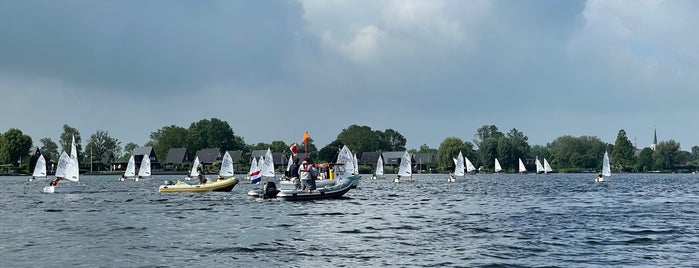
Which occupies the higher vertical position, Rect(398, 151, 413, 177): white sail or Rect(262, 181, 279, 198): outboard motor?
Rect(398, 151, 413, 177): white sail

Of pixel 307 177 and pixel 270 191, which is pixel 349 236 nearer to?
pixel 307 177

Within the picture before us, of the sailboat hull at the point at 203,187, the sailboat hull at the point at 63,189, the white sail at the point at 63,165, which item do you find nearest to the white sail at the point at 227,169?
the white sail at the point at 63,165

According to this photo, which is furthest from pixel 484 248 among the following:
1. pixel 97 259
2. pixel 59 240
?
pixel 59 240

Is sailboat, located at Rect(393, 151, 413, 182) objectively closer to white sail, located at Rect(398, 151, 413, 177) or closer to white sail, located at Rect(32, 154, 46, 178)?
white sail, located at Rect(398, 151, 413, 177)

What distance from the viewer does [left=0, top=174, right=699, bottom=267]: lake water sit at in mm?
Result: 26969

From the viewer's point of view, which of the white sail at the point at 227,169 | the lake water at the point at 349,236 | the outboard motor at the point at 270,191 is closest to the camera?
the lake water at the point at 349,236

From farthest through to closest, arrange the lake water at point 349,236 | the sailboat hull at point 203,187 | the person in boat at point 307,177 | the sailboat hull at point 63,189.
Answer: the sailboat hull at point 63,189 < the sailboat hull at point 203,187 < the person in boat at point 307,177 < the lake water at point 349,236

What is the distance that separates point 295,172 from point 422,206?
487 inches

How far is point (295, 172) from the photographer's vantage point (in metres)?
62.9

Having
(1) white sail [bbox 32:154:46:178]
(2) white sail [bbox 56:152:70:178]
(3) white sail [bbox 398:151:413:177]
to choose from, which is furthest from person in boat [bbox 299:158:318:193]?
(1) white sail [bbox 32:154:46:178]

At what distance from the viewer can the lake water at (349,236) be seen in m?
27.0

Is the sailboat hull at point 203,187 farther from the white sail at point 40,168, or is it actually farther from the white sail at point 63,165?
the white sail at point 40,168

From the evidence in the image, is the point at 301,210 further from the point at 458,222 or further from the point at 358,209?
the point at 458,222

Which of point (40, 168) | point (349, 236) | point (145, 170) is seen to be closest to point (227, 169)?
point (145, 170)
